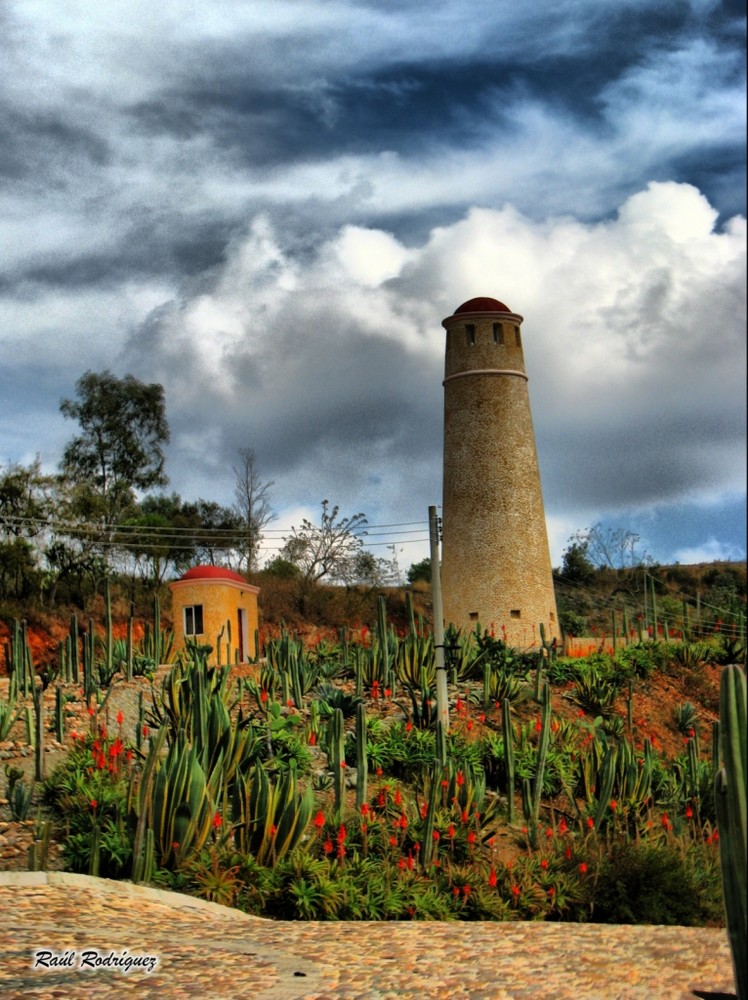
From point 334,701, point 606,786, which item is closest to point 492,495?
point 334,701

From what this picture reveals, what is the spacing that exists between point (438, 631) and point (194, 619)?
9.01 m

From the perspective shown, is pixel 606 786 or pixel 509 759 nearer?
pixel 606 786

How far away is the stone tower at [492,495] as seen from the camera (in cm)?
2375

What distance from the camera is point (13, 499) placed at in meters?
31.7

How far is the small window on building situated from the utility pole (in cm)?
838

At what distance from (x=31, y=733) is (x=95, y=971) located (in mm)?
7124

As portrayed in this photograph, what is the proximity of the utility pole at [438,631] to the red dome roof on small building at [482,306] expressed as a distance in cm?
1107

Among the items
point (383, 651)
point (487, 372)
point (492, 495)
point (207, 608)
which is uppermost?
point (487, 372)

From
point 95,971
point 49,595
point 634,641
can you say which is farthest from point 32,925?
point 49,595

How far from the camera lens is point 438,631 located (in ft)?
47.5

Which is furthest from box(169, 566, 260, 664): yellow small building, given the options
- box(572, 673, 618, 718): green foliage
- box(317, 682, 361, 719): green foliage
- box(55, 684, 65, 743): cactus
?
box(55, 684, 65, 743): cactus

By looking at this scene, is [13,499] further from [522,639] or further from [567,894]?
[567,894]

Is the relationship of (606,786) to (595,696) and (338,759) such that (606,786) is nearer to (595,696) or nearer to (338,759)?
(338,759)

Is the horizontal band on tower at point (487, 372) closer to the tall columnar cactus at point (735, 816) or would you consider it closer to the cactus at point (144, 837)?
the cactus at point (144, 837)
